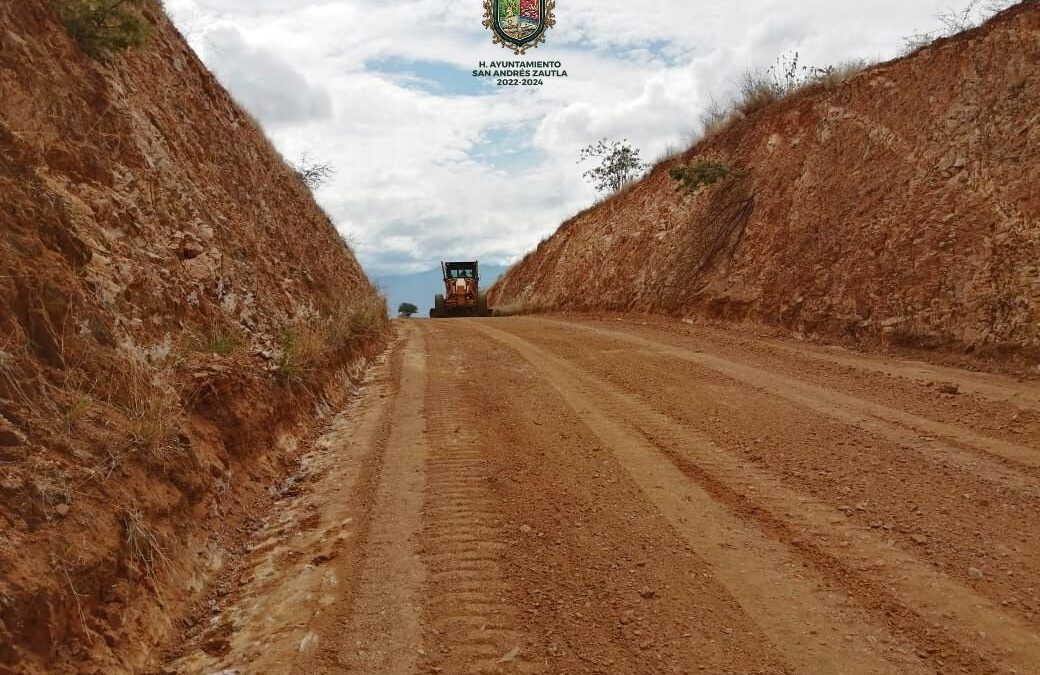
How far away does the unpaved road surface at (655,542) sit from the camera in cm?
305

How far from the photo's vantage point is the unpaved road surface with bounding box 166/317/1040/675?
10.0 ft

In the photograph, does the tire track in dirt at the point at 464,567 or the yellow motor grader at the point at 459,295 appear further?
the yellow motor grader at the point at 459,295

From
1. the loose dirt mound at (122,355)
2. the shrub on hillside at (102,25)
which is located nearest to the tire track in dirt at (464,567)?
the loose dirt mound at (122,355)

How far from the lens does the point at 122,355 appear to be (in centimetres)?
432

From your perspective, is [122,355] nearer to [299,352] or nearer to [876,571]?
[299,352]

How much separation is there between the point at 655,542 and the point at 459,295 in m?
22.9

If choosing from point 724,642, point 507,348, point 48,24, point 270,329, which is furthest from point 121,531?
point 507,348

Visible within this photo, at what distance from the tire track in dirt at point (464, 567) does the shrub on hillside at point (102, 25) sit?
5.10 m

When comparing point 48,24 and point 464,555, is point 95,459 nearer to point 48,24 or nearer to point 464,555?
point 464,555

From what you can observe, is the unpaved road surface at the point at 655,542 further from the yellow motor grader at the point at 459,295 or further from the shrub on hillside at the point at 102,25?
the yellow motor grader at the point at 459,295

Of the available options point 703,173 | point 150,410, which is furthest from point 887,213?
point 150,410

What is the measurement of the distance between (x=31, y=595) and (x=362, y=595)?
1.51 metres

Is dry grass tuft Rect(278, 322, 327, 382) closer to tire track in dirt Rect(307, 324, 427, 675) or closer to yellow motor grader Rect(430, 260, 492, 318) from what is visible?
tire track in dirt Rect(307, 324, 427, 675)

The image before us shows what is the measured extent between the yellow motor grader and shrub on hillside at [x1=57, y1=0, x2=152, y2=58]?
19.7 meters
